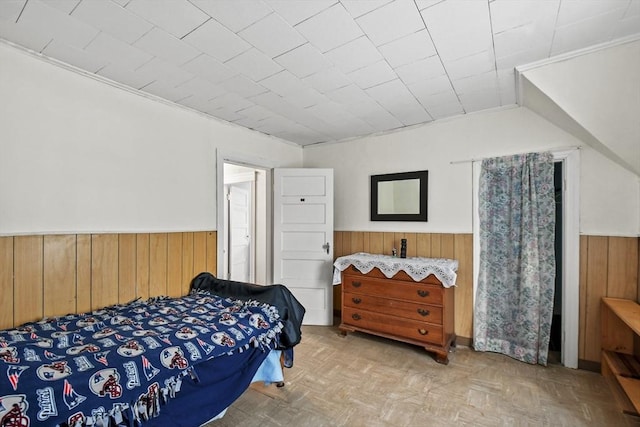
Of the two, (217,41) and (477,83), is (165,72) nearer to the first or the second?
(217,41)

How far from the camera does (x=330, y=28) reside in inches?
67.6

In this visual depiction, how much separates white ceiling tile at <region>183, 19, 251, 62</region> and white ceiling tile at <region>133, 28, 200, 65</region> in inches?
2.8

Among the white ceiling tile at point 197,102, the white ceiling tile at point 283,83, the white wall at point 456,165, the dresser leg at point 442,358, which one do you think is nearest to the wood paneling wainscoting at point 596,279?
the white wall at point 456,165

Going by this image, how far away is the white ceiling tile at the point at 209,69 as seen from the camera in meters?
2.06

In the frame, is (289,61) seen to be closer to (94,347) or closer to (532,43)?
(532,43)

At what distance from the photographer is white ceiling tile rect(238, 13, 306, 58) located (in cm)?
167

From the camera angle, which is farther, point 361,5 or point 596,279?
point 596,279

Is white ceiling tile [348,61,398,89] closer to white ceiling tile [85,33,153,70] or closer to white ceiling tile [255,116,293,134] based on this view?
white ceiling tile [255,116,293,134]

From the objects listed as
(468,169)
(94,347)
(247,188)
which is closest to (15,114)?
(94,347)

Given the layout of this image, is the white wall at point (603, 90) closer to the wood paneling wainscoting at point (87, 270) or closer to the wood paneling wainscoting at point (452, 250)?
the wood paneling wainscoting at point (452, 250)

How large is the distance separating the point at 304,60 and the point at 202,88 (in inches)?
37.7

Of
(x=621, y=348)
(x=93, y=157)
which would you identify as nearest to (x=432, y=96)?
(x=621, y=348)

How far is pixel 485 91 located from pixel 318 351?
9.28ft

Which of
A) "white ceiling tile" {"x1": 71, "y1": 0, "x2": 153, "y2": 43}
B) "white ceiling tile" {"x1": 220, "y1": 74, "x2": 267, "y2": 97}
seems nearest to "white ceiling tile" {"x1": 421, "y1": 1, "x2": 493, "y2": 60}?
"white ceiling tile" {"x1": 220, "y1": 74, "x2": 267, "y2": 97}
